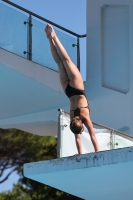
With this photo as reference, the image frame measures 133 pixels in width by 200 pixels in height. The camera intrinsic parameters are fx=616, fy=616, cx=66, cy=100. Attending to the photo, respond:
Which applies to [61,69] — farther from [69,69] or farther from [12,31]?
[12,31]

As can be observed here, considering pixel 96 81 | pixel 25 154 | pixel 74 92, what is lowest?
pixel 74 92

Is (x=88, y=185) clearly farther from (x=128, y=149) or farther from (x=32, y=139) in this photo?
(x=32, y=139)

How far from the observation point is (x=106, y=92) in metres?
15.5

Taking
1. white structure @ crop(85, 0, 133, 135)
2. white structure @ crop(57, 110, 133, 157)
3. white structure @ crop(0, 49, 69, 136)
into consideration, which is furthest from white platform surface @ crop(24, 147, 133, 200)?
white structure @ crop(0, 49, 69, 136)

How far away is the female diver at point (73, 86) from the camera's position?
36.8ft

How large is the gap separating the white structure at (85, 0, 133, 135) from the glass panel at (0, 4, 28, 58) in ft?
7.03

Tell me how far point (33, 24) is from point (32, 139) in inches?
646

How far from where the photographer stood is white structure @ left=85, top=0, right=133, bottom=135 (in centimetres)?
1518

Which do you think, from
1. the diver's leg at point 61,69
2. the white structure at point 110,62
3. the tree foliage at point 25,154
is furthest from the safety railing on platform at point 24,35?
the tree foliage at point 25,154

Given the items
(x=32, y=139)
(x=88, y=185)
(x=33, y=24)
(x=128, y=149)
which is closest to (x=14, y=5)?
(x=33, y=24)

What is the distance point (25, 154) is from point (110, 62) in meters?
17.0

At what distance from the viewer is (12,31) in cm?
1448

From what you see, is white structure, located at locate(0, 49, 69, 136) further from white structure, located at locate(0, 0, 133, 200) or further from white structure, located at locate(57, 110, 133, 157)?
white structure, located at locate(57, 110, 133, 157)

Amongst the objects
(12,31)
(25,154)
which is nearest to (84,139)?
(12,31)
